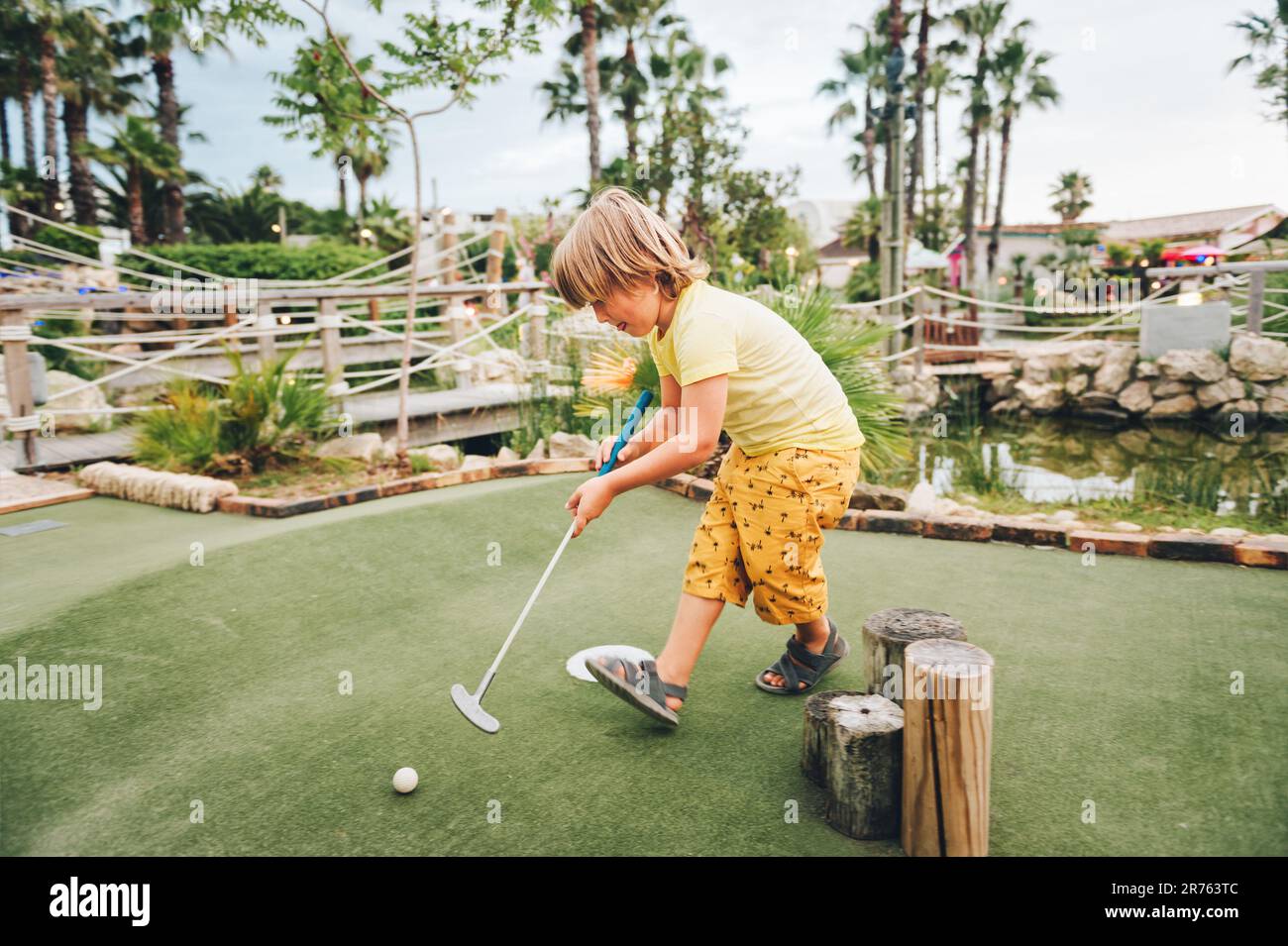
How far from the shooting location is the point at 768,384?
2.34 meters

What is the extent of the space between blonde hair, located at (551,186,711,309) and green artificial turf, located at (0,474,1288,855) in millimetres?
1198

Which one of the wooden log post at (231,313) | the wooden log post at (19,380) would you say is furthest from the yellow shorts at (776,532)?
the wooden log post at (19,380)

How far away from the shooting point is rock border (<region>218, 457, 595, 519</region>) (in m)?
4.65

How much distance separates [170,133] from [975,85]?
1038 inches

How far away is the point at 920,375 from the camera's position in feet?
42.2

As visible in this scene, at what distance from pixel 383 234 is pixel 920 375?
16.5m

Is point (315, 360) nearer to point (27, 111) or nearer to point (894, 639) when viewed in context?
point (894, 639)

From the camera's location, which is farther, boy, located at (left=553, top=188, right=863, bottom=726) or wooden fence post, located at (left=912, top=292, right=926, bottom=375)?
wooden fence post, located at (left=912, top=292, right=926, bottom=375)

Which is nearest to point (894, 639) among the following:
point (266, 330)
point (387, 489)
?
point (387, 489)

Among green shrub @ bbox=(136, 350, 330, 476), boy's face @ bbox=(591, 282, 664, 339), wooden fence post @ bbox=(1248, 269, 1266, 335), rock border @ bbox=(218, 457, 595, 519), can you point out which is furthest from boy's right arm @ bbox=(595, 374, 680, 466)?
wooden fence post @ bbox=(1248, 269, 1266, 335)

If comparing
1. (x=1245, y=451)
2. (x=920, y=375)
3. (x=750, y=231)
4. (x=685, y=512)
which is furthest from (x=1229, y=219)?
(x=685, y=512)

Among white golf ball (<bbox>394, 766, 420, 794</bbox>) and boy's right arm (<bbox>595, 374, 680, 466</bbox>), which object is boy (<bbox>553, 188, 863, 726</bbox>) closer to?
boy's right arm (<bbox>595, 374, 680, 466</bbox>)

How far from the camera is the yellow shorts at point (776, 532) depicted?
235 centimetres
